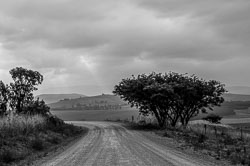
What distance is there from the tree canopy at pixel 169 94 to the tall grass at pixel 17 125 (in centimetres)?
1454

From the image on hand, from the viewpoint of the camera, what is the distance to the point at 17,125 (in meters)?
21.6

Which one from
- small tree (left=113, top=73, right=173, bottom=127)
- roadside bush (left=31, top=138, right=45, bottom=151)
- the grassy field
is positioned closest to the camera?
roadside bush (left=31, top=138, right=45, bottom=151)

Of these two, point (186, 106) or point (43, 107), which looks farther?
point (186, 106)

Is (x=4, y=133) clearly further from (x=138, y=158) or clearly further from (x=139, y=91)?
(x=139, y=91)

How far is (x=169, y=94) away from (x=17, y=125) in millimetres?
18753

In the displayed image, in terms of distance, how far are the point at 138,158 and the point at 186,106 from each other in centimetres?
2724

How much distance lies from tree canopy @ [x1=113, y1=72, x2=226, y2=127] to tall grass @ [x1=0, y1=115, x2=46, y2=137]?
14.5 m

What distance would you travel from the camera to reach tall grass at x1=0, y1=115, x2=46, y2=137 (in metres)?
20.0

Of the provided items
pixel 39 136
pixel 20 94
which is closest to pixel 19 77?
pixel 20 94

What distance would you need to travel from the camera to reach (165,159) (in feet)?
46.1

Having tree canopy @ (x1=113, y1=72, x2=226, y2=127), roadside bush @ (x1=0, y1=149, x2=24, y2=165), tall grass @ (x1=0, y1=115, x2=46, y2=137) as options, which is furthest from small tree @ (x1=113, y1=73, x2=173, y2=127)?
roadside bush @ (x1=0, y1=149, x2=24, y2=165)

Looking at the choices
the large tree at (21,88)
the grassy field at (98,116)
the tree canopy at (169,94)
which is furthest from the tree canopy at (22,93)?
the grassy field at (98,116)

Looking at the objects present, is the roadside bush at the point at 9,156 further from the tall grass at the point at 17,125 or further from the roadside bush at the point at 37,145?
the tall grass at the point at 17,125

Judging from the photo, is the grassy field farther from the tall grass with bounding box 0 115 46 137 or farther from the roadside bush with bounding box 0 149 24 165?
the roadside bush with bounding box 0 149 24 165
